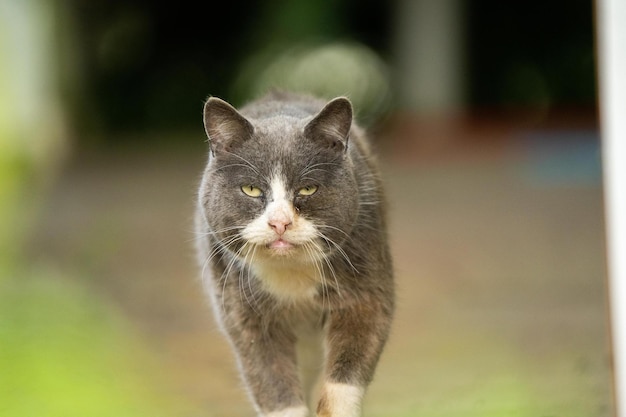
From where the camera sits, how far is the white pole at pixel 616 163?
8.16ft

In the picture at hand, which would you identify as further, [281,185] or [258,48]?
[258,48]

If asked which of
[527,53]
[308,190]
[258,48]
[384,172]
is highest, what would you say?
[308,190]

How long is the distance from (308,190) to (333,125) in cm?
19

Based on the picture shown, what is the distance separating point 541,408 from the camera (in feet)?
9.18

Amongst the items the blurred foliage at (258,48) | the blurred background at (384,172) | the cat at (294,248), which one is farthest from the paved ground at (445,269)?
the blurred foliage at (258,48)

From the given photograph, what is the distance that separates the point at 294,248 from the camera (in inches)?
99.9

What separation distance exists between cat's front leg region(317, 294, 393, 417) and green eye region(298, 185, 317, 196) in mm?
472

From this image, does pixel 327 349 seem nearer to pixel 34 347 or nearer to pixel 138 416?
pixel 138 416

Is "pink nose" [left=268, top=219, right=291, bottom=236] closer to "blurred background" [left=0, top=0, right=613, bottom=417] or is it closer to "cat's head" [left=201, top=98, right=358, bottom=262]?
"cat's head" [left=201, top=98, right=358, bottom=262]

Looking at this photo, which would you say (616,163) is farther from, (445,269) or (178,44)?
(178,44)

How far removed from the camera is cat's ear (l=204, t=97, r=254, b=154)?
252 centimetres

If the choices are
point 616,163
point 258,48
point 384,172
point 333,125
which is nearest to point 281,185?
point 333,125

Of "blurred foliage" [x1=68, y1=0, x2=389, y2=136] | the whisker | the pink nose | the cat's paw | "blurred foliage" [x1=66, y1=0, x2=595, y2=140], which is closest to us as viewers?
the pink nose

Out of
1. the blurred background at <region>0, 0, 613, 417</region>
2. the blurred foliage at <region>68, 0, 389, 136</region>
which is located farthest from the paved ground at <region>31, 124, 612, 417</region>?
the blurred foliage at <region>68, 0, 389, 136</region>
